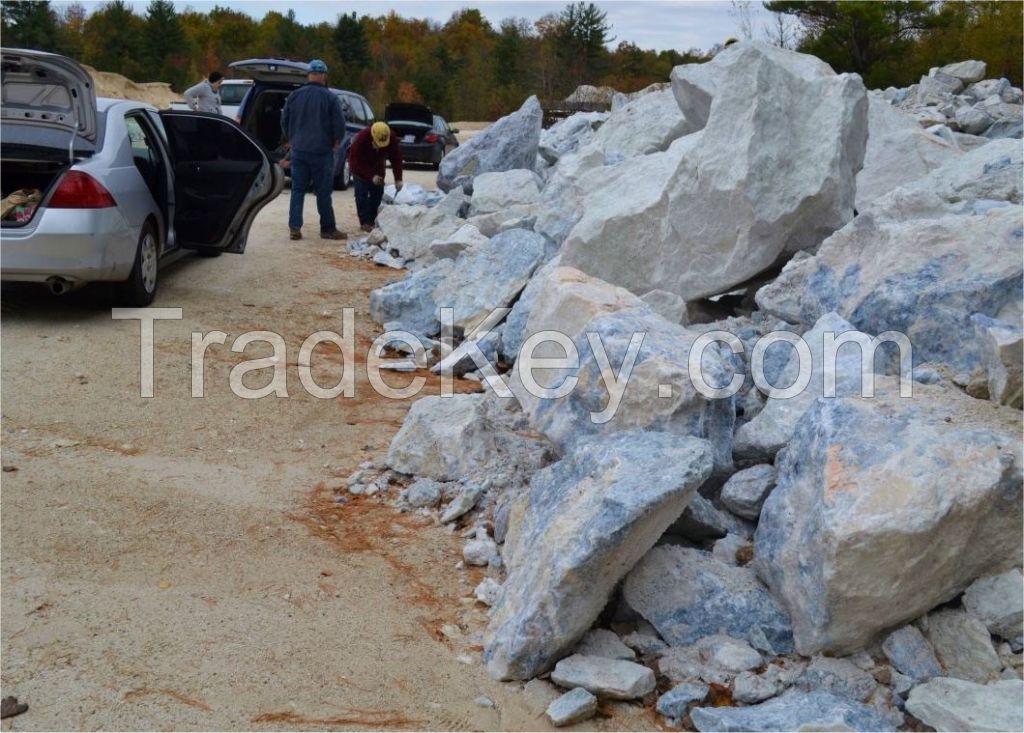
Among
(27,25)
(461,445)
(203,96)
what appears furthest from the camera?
(27,25)

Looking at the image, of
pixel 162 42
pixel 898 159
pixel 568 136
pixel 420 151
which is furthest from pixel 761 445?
pixel 162 42

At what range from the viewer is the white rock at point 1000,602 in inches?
123

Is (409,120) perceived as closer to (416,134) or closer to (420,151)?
(416,134)

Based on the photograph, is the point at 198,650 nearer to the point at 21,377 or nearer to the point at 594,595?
the point at 594,595

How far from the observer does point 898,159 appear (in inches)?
297

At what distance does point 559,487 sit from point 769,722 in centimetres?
117

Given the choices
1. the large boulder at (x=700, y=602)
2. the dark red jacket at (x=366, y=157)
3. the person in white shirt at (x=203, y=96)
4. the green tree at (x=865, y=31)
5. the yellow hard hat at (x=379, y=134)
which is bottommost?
the large boulder at (x=700, y=602)

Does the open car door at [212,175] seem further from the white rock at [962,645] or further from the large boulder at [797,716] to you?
the white rock at [962,645]

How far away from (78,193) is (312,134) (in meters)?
4.07

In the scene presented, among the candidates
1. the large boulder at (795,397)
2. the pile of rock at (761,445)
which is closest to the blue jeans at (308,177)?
the pile of rock at (761,445)

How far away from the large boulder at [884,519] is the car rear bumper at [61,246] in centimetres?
478

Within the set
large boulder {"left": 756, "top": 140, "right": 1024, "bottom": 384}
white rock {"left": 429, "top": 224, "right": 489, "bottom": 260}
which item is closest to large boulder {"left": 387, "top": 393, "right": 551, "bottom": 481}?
large boulder {"left": 756, "top": 140, "right": 1024, "bottom": 384}

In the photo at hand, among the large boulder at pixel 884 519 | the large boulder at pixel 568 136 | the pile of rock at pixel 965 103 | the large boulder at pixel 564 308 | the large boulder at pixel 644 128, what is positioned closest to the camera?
the large boulder at pixel 884 519

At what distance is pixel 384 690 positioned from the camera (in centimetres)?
313
